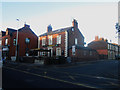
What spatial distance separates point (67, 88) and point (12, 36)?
30.6 meters

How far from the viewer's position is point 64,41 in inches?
1059

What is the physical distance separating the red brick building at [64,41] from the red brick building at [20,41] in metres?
3.82

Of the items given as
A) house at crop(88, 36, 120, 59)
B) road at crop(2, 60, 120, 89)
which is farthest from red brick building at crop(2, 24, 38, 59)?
house at crop(88, 36, 120, 59)

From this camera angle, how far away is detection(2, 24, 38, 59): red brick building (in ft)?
101

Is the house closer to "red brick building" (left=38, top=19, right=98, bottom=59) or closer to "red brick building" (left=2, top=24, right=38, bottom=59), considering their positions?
"red brick building" (left=38, top=19, right=98, bottom=59)

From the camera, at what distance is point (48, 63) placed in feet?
62.8

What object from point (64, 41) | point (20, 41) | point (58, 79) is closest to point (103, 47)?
point (64, 41)

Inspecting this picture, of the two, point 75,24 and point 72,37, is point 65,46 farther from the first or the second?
point 75,24

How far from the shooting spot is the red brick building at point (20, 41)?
30820 mm

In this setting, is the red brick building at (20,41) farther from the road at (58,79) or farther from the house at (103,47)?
the house at (103,47)

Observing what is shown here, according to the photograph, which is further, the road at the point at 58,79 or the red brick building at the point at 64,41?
the red brick building at the point at 64,41

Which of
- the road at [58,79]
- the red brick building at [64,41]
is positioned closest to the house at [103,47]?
the red brick building at [64,41]

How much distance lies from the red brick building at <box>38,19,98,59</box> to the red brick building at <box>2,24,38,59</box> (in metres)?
3.82

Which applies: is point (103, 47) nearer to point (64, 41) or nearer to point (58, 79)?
point (64, 41)
